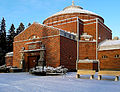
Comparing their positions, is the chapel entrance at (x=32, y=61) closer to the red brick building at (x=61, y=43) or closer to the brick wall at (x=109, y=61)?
the red brick building at (x=61, y=43)

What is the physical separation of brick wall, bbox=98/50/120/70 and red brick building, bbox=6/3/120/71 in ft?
3.09

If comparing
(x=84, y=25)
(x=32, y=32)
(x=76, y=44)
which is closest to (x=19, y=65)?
(x=32, y=32)

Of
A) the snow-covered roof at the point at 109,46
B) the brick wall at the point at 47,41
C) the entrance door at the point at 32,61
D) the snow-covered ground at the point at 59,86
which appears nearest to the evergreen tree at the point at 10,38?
the brick wall at the point at 47,41

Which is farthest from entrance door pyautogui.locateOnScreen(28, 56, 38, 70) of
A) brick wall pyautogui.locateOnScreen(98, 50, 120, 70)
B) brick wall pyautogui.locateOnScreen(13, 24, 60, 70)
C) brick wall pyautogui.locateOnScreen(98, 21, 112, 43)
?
brick wall pyautogui.locateOnScreen(98, 21, 112, 43)

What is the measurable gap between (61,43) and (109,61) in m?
9.61

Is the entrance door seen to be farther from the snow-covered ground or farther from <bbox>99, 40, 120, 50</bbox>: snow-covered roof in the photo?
the snow-covered ground

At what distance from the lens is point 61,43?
21141 millimetres

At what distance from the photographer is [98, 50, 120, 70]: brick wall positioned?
2411cm

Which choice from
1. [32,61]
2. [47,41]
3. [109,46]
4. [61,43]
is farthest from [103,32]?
[32,61]

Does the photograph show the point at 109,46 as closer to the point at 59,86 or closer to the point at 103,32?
the point at 103,32

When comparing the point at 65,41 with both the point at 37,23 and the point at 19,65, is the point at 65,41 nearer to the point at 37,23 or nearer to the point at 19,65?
the point at 37,23

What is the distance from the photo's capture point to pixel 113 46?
25062 millimetres

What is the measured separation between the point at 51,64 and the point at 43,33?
17.1 feet

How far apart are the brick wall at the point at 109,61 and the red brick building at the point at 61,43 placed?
942mm
